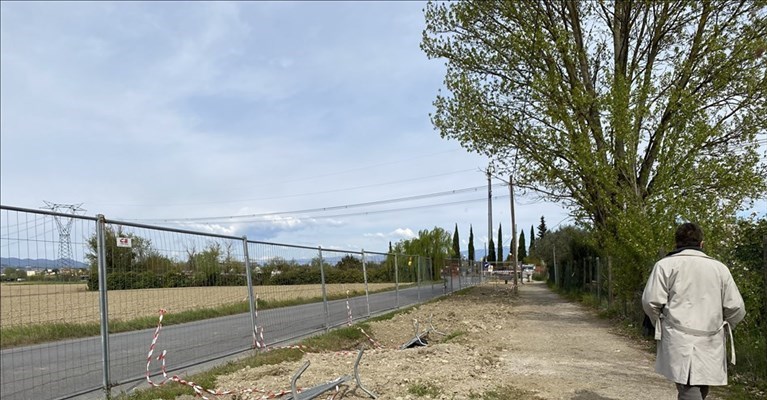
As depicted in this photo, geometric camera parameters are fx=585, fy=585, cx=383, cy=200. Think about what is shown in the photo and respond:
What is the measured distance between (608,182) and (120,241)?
1347cm

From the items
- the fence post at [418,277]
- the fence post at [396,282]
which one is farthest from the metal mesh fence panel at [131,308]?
the fence post at [418,277]

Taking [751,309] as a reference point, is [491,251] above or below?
below

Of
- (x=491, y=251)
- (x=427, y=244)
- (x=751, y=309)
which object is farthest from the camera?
(x=491, y=251)

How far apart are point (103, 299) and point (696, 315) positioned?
598 cm

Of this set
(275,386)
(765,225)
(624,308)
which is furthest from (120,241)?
(624,308)

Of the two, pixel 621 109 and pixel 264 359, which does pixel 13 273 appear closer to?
pixel 264 359

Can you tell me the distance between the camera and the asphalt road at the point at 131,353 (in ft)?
21.9

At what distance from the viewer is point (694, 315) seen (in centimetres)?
467

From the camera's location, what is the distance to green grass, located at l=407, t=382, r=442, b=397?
21.1 feet

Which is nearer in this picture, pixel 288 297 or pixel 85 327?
pixel 85 327

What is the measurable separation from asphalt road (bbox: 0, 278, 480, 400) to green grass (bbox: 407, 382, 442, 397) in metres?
3.47

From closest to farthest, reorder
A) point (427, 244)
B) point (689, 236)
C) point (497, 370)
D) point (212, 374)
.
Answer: point (689, 236) → point (212, 374) → point (497, 370) → point (427, 244)

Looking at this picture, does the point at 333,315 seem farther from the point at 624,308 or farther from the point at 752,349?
the point at 752,349

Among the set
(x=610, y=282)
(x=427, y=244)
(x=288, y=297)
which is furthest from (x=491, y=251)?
(x=288, y=297)
